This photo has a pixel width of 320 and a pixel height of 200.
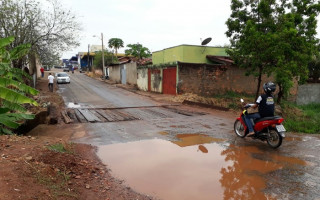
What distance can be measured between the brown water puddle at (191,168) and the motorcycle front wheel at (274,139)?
533mm

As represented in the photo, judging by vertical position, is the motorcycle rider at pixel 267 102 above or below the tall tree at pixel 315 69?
below

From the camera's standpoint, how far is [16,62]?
1819 centimetres

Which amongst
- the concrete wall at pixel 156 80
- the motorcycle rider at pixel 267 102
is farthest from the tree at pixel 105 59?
the motorcycle rider at pixel 267 102

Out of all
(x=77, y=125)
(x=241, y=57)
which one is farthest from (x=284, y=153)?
(x=241, y=57)

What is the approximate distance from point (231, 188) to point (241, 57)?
12.2 m

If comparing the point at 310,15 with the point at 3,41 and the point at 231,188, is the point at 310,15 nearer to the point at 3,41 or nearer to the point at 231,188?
the point at 231,188

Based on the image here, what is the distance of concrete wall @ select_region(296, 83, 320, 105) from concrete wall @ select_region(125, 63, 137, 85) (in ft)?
53.7

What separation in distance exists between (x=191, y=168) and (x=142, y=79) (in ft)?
68.2

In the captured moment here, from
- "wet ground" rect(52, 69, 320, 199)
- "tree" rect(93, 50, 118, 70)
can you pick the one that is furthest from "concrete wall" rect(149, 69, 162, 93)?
"tree" rect(93, 50, 118, 70)

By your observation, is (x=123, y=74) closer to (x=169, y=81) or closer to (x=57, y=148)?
(x=169, y=81)

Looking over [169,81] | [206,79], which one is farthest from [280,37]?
[169,81]

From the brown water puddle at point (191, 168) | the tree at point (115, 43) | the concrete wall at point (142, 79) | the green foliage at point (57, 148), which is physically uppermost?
the tree at point (115, 43)

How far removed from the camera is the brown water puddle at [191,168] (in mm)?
4242

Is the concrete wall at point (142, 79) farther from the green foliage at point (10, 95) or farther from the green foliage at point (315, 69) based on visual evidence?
the green foliage at point (10, 95)
